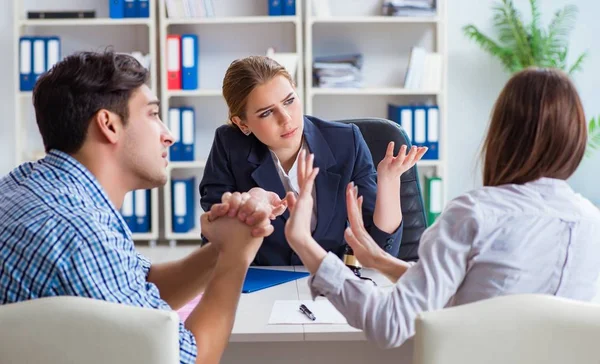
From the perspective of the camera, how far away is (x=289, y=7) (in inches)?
207

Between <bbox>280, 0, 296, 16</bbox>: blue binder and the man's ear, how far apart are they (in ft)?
12.1

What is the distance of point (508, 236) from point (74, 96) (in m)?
0.81

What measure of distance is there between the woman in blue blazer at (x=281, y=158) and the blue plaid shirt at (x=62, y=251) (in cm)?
102

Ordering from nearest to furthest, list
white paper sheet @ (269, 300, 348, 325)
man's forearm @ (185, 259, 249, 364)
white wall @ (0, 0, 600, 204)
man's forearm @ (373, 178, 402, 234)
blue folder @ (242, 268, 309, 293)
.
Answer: man's forearm @ (185, 259, 249, 364), white paper sheet @ (269, 300, 348, 325), blue folder @ (242, 268, 309, 293), man's forearm @ (373, 178, 402, 234), white wall @ (0, 0, 600, 204)

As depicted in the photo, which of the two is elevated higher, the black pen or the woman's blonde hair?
the woman's blonde hair

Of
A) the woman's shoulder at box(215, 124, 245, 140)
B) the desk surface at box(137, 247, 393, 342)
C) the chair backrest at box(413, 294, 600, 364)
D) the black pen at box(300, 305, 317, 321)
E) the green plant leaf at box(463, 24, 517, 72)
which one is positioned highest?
the green plant leaf at box(463, 24, 517, 72)

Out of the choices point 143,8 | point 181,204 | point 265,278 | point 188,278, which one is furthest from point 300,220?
point 143,8

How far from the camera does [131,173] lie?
1.73 m

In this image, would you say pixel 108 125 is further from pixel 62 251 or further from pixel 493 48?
pixel 493 48

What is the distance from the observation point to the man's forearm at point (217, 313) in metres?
1.56

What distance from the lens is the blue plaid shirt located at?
142 centimetres

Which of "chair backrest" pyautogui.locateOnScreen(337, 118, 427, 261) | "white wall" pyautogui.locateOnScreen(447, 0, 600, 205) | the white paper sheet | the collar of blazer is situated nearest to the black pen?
the white paper sheet

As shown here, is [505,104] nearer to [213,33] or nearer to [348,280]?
[348,280]

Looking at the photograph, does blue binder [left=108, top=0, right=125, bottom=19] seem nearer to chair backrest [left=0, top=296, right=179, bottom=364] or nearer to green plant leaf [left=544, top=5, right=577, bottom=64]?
green plant leaf [left=544, top=5, right=577, bottom=64]
